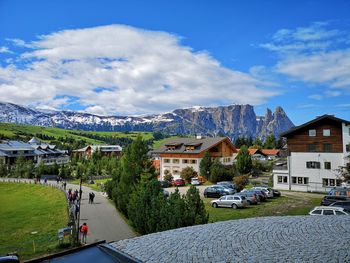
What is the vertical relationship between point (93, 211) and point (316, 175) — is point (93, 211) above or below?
below

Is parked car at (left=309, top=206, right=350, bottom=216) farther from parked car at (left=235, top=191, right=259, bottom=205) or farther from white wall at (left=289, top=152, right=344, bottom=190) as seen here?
white wall at (left=289, top=152, right=344, bottom=190)

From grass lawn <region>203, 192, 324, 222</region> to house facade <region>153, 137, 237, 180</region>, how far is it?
2707cm

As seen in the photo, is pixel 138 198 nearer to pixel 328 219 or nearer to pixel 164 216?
pixel 164 216

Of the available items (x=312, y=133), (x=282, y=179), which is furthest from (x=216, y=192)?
(x=312, y=133)

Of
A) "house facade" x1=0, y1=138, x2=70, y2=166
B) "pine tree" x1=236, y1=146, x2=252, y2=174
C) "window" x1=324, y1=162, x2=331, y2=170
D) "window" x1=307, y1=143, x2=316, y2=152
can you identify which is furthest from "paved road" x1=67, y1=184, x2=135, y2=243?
"house facade" x1=0, y1=138, x2=70, y2=166

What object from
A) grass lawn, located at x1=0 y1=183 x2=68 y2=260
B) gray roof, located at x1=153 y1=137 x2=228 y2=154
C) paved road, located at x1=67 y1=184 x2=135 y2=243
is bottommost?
grass lawn, located at x1=0 y1=183 x2=68 y2=260

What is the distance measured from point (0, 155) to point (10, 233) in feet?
329

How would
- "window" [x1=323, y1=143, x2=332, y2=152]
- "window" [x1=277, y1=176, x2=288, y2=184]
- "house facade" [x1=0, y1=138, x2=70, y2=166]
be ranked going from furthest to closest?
"house facade" [x1=0, y1=138, x2=70, y2=166] < "window" [x1=277, y1=176, x2=288, y2=184] < "window" [x1=323, y1=143, x2=332, y2=152]

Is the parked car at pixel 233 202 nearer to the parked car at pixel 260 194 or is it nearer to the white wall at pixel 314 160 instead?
the parked car at pixel 260 194

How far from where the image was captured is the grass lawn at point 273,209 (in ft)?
92.3

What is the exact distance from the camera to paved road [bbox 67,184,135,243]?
75.7 feet

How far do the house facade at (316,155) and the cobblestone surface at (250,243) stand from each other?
2778cm

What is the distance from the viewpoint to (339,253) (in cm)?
1080

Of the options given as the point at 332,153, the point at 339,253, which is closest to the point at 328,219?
the point at 339,253
